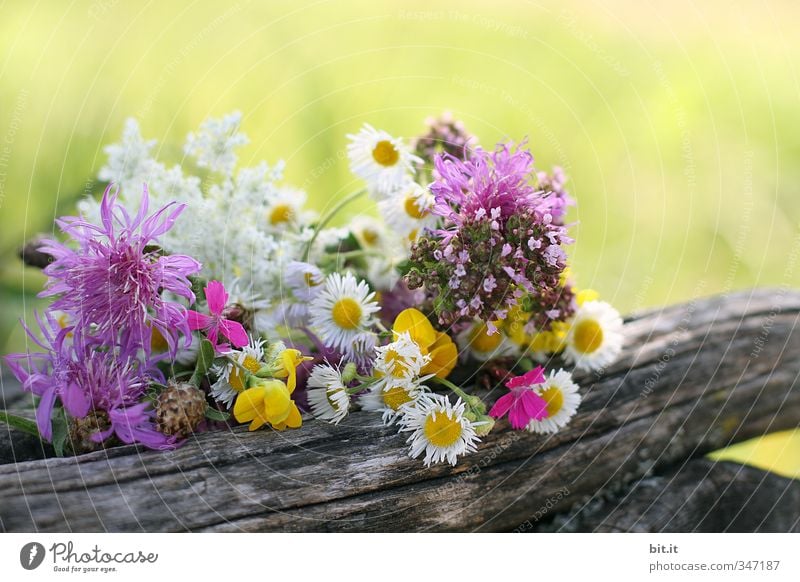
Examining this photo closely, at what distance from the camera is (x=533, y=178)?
34.5 inches

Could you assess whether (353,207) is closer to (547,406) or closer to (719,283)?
(719,283)

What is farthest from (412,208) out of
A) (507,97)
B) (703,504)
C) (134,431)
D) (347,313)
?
(507,97)

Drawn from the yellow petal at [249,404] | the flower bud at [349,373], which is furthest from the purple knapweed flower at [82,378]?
the flower bud at [349,373]

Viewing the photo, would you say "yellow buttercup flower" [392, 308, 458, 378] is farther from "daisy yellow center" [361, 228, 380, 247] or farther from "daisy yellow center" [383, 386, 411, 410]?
"daisy yellow center" [361, 228, 380, 247]

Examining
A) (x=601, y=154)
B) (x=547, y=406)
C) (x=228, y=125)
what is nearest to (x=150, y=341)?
(x=228, y=125)

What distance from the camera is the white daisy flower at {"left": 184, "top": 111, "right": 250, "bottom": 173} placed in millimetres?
992

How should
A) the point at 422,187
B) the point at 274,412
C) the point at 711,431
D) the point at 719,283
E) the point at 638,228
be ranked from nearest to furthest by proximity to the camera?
the point at 274,412 → the point at 422,187 → the point at 711,431 → the point at 719,283 → the point at 638,228

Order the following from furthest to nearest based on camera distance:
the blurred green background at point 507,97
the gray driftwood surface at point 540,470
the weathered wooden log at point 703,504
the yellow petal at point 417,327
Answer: the blurred green background at point 507,97, the weathered wooden log at point 703,504, the yellow petal at point 417,327, the gray driftwood surface at point 540,470

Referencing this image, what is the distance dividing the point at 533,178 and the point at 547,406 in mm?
257

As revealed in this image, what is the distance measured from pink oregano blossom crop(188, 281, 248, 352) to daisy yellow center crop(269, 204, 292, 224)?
227 millimetres

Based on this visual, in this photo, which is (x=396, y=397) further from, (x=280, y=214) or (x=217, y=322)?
(x=280, y=214)

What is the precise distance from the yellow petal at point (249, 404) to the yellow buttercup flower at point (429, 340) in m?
0.16

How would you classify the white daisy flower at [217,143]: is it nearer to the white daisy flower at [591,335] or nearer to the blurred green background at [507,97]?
the white daisy flower at [591,335]

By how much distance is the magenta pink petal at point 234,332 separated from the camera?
2.69 feet
